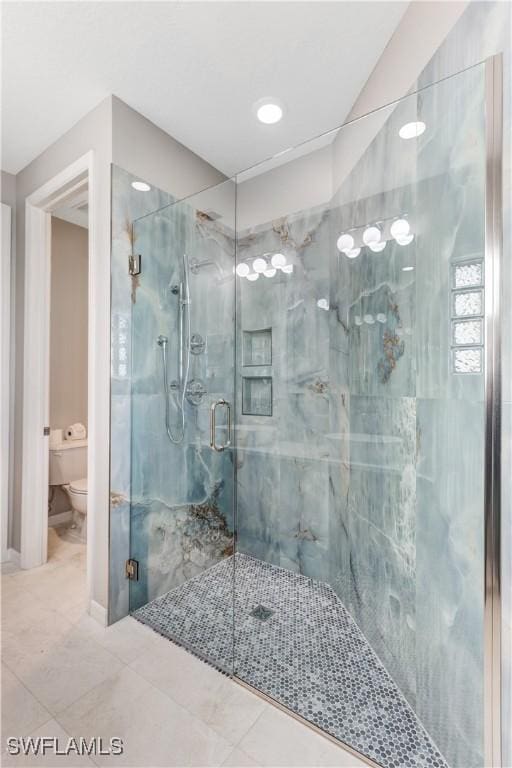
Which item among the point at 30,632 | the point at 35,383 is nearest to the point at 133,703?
the point at 30,632

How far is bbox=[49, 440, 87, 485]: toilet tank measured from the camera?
10.1 feet

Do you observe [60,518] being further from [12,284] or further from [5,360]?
[12,284]

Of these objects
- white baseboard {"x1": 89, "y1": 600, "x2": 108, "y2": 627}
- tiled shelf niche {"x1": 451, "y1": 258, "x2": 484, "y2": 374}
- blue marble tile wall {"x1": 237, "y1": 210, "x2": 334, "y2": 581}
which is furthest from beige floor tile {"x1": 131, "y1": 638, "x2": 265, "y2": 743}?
tiled shelf niche {"x1": 451, "y1": 258, "x2": 484, "y2": 374}

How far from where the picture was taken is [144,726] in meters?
1.33

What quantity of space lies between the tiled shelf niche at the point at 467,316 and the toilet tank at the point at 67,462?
298 centimetres

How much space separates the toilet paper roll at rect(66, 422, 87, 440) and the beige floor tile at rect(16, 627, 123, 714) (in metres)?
1.84

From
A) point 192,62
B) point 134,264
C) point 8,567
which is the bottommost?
point 8,567

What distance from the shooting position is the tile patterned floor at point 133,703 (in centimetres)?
123

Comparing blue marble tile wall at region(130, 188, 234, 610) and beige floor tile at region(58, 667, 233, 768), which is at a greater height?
blue marble tile wall at region(130, 188, 234, 610)

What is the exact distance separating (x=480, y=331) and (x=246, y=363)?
1318 mm

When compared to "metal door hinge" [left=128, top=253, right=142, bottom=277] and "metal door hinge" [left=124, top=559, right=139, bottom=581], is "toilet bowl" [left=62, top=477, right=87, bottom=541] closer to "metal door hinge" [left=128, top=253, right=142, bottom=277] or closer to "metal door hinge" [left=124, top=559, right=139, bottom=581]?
"metal door hinge" [left=124, top=559, right=139, bottom=581]

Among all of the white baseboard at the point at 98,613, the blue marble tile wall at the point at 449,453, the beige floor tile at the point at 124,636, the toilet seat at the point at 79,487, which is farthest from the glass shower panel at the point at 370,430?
the toilet seat at the point at 79,487

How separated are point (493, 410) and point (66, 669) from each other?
192 cm

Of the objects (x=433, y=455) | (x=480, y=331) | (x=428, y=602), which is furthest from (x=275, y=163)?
(x=428, y=602)
